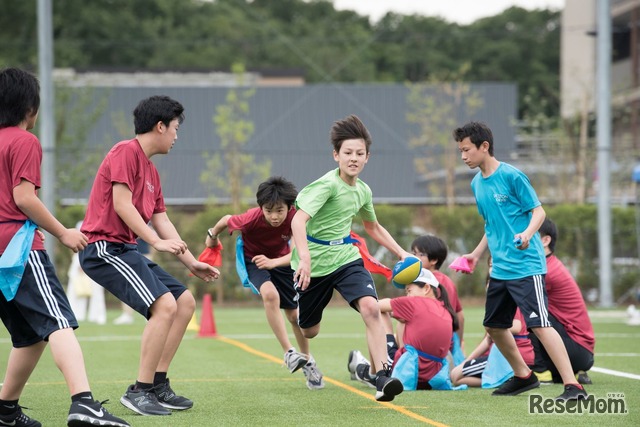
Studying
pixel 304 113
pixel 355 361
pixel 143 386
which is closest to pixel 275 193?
pixel 355 361

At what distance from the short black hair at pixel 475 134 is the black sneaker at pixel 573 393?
6.08 ft

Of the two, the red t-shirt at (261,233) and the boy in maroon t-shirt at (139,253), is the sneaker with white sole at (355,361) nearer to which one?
the red t-shirt at (261,233)

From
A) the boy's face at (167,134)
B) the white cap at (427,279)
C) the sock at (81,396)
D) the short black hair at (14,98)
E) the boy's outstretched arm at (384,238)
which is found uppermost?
the short black hair at (14,98)

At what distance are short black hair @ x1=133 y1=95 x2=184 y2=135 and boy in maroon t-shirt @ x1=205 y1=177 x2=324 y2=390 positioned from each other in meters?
1.41

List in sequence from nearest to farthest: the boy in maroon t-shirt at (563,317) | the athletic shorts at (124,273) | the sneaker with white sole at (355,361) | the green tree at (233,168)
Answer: the athletic shorts at (124,273) < the boy in maroon t-shirt at (563,317) < the sneaker with white sole at (355,361) < the green tree at (233,168)

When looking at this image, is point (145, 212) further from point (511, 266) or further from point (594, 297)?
point (594, 297)

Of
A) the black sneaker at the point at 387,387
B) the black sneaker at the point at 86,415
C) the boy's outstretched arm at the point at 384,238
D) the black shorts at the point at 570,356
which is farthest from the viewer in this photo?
the black shorts at the point at 570,356

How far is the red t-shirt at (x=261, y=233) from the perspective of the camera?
900 centimetres

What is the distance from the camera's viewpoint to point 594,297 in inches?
854

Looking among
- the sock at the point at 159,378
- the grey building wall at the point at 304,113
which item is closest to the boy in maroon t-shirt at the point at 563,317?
the sock at the point at 159,378

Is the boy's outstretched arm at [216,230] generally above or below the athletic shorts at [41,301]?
above

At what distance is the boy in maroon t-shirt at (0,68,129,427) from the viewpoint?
5934 mm

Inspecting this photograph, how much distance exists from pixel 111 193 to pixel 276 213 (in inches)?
75.3

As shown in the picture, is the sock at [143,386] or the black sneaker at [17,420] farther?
the sock at [143,386]
